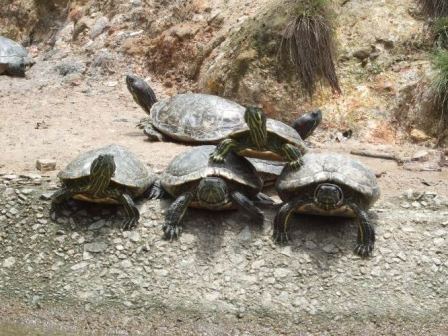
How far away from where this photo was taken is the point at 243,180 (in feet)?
19.3

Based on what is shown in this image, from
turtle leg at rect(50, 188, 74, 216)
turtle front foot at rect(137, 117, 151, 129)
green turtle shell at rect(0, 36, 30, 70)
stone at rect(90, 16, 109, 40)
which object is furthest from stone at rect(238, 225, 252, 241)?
green turtle shell at rect(0, 36, 30, 70)

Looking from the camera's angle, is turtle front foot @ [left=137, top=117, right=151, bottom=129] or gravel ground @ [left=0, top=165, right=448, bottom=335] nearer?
gravel ground @ [left=0, top=165, right=448, bottom=335]

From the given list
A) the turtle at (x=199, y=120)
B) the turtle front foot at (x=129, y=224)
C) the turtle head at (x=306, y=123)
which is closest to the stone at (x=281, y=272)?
the turtle front foot at (x=129, y=224)

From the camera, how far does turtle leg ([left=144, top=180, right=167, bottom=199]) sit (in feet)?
20.5

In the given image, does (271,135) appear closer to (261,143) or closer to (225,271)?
(261,143)

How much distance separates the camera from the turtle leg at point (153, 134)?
8.01 meters

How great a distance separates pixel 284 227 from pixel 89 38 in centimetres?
755

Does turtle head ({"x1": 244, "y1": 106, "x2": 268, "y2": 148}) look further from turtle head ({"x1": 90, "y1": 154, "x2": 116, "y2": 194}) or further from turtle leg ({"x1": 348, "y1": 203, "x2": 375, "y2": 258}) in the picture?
turtle head ({"x1": 90, "y1": 154, "x2": 116, "y2": 194})

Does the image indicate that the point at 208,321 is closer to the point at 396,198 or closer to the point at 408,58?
the point at 396,198

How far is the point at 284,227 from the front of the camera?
18.6ft

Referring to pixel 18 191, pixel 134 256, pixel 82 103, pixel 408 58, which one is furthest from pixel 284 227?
Answer: pixel 82 103

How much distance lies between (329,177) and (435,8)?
444cm

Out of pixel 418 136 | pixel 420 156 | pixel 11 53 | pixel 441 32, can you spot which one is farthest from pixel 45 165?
pixel 11 53

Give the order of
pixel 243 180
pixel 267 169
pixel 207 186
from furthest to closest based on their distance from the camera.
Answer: pixel 267 169, pixel 243 180, pixel 207 186
